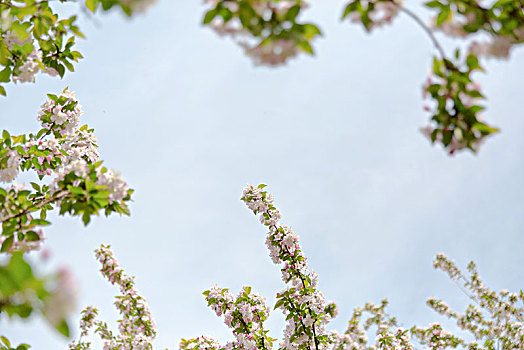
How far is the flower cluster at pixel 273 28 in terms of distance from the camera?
1.52 metres

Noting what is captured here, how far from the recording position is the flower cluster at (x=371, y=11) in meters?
1.77

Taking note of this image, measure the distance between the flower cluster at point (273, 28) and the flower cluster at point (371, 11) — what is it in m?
0.33

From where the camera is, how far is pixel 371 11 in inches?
70.8

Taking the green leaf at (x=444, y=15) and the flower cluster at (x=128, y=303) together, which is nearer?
the green leaf at (x=444, y=15)

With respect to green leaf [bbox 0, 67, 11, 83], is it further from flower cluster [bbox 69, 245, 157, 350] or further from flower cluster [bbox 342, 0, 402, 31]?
flower cluster [bbox 69, 245, 157, 350]

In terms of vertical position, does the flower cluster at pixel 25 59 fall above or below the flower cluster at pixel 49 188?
above

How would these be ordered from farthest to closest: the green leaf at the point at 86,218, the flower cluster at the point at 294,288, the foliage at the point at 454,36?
the flower cluster at the point at 294,288, the green leaf at the point at 86,218, the foliage at the point at 454,36

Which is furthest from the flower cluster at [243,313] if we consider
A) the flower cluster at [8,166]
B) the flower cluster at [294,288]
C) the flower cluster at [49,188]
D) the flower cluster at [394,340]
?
the flower cluster at [8,166]

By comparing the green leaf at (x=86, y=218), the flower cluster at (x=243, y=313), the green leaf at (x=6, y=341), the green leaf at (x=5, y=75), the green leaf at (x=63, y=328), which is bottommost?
the green leaf at (x=63, y=328)

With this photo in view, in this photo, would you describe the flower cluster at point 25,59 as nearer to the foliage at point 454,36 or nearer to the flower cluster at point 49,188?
the flower cluster at point 49,188

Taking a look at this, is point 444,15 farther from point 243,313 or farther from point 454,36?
point 243,313

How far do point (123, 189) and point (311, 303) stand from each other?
3.37 metres

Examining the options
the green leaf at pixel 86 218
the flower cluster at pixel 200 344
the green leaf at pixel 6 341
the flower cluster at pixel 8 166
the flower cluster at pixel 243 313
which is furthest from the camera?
the flower cluster at pixel 200 344

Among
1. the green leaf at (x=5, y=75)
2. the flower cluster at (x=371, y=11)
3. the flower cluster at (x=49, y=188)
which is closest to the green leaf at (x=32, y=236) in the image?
the flower cluster at (x=49, y=188)
